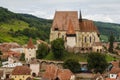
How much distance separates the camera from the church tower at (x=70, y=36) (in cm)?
10756

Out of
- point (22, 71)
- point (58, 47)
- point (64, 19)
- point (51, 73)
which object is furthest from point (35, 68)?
point (64, 19)

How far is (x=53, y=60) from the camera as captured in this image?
347 ft

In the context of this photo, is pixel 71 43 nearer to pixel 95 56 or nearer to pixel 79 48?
pixel 79 48

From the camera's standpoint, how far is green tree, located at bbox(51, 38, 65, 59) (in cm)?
10319

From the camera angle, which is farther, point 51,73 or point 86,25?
point 86,25

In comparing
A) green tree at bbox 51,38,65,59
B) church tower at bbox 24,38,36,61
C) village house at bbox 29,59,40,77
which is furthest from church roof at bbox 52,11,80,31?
village house at bbox 29,59,40,77

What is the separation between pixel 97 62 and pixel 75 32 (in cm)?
1343

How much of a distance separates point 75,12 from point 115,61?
56.9ft

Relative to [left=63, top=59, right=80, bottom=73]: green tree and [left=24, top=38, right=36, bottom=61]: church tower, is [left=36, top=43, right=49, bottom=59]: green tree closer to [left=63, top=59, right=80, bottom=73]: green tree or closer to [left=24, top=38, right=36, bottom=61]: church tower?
[left=24, top=38, right=36, bottom=61]: church tower

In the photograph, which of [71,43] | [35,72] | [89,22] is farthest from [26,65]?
[89,22]

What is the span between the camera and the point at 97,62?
98.3 meters

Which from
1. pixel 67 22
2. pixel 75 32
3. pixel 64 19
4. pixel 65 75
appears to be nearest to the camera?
pixel 65 75

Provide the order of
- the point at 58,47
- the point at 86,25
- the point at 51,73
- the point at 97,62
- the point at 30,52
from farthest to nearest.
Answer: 1. the point at 86,25
2. the point at 30,52
3. the point at 58,47
4. the point at 97,62
5. the point at 51,73

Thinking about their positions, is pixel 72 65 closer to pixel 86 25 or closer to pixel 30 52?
pixel 30 52
